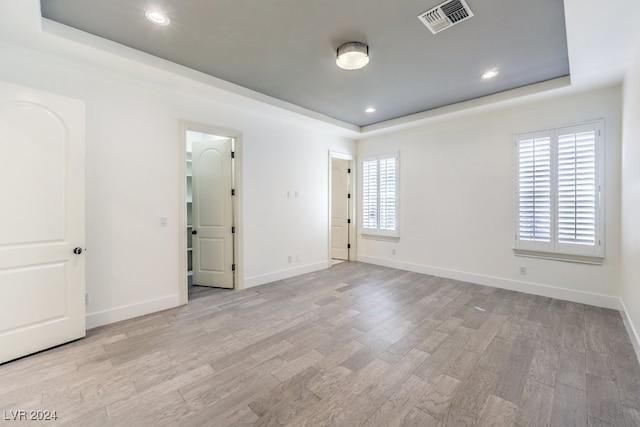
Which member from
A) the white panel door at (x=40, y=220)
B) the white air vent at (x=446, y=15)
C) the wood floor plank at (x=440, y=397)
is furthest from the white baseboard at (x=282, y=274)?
the white air vent at (x=446, y=15)

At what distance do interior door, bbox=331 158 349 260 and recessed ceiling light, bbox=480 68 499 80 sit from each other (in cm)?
335

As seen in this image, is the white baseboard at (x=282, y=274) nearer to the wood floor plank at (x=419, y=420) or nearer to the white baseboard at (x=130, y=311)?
the white baseboard at (x=130, y=311)

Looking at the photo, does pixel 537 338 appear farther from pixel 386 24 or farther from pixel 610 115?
pixel 386 24

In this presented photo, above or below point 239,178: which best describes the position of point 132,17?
above

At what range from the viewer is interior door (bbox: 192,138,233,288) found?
4320 mm

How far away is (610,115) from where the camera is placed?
11.2ft

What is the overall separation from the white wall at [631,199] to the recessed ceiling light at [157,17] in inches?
165

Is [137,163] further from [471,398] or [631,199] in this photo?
[631,199]

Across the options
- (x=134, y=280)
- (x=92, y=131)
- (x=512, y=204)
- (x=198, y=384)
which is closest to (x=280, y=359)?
(x=198, y=384)

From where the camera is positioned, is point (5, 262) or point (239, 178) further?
point (239, 178)

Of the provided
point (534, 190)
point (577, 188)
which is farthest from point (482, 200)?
point (577, 188)

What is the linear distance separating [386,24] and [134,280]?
3.86m

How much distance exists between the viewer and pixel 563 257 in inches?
148

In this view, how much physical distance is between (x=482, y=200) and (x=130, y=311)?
207 inches
